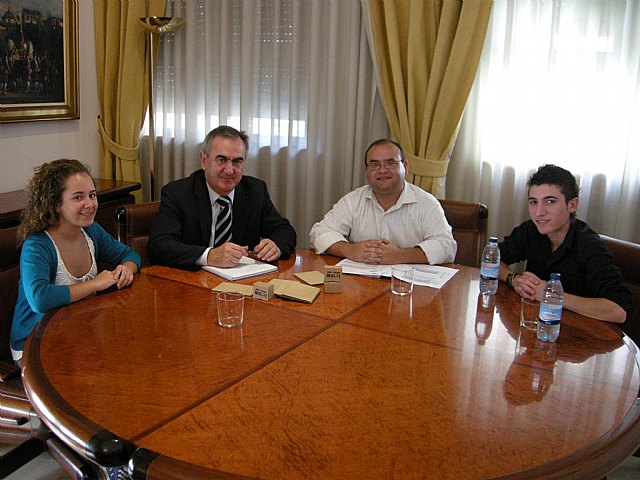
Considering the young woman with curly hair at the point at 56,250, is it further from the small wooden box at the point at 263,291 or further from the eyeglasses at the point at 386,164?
the eyeglasses at the point at 386,164

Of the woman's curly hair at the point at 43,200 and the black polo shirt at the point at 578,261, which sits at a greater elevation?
the woman's curly hair at the point at 43,200

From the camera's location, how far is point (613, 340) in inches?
72.5

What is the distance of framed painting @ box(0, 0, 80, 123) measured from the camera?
3.26m

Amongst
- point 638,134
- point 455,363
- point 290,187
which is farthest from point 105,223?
point 638,134

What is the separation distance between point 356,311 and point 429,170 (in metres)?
1.68

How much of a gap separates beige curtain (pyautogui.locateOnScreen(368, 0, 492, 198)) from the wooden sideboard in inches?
65.1

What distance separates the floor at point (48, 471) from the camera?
2.30m

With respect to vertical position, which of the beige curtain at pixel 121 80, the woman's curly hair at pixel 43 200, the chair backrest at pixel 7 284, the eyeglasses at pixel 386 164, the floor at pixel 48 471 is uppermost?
the beige curtain at pixel 121 80

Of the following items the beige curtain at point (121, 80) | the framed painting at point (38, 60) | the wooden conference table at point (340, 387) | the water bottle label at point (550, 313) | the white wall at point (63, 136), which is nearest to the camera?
the wooden conference table at point (340, 387)

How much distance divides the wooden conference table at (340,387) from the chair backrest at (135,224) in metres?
0.64

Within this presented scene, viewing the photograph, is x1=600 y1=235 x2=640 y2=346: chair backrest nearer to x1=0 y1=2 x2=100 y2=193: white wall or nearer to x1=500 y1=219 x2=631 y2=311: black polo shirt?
x1=500 y1=219 x2=631 y2=311: black polo shirt

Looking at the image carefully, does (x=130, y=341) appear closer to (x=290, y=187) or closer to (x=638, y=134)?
(x=290, y=187)

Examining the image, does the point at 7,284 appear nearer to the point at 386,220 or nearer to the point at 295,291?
the point at 295,291

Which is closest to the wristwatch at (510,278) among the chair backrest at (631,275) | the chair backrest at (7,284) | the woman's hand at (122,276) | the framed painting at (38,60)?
the chair backrest at (631,275)
